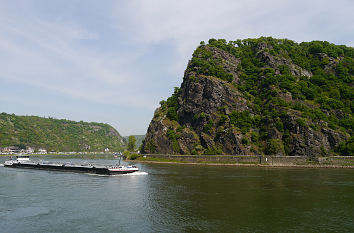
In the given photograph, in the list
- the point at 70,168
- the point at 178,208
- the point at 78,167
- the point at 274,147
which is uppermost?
the point at 274,147

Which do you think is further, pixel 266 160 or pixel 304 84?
pixel 304 84

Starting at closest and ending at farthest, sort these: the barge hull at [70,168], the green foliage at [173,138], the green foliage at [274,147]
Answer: the barge hull at [70,168] < the green foliage at [274,147] < the green foliage at [173,138]

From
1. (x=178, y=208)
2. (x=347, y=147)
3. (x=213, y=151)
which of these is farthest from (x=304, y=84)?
(x=178, y=208)

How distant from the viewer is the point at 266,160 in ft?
392

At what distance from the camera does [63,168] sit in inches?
3962

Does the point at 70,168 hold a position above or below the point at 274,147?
below

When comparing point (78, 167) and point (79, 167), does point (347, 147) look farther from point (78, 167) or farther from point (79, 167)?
point (78, 167)

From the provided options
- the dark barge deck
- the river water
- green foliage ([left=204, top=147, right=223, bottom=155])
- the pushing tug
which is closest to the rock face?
green foliage ([left=204, top=147, right=223, bottom=155])

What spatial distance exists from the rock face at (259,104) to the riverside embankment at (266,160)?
5017 millimetres

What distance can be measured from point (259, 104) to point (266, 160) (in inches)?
1681

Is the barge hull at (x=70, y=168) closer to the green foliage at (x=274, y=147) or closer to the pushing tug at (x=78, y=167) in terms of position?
the pushing tug at (x=78, y=167)

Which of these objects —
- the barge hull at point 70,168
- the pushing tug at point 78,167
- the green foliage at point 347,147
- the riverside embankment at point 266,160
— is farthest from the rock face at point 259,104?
the barge hull at point 70,168

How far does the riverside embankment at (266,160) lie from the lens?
112m

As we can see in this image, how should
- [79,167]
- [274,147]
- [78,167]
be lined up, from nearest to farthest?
1. [79,167]
2. [78,167]
3. [274,147]
